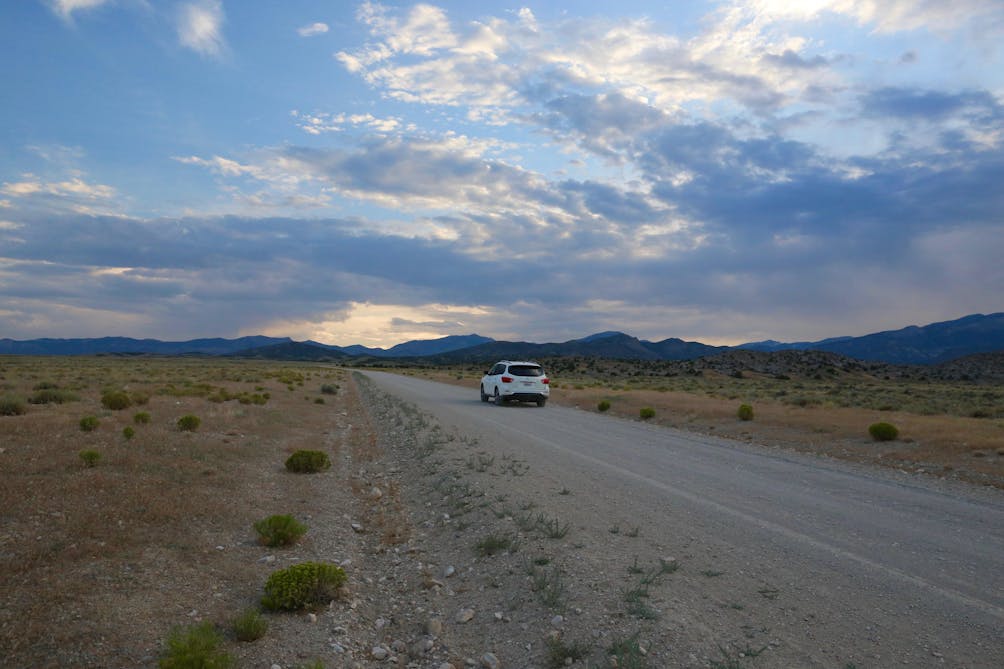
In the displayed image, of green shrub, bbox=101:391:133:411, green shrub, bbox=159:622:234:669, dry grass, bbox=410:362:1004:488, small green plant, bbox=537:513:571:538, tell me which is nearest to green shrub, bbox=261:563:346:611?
green shrub, bbox=159:622:234:669

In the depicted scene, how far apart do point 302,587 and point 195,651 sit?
4.49 feet

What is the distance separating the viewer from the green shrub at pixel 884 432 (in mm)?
17562

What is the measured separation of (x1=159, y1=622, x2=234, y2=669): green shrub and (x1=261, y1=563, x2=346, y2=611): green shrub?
0.78 m

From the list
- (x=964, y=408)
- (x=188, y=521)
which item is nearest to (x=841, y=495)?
(x=188, y=521)

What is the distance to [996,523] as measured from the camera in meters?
8.77

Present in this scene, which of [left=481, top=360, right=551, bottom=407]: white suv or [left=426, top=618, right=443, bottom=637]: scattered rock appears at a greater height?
[left=481, top=360, right=551, bottom=407]: white suv

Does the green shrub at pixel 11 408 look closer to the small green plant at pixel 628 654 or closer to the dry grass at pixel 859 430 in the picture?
the small green plant at pixel 628 654

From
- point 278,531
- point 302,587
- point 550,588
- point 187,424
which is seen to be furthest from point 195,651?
point 187,424

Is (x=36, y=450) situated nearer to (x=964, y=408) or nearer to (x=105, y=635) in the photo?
(x=105, y=635)

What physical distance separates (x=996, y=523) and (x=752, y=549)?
13.6 feet

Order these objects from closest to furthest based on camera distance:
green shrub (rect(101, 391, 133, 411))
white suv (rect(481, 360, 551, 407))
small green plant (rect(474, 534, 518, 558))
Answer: small green plant (rect(474, 534, 518, 558))
green shrub (rect(101, 391, 133, 411))
white suv (rect(481, 360, 551, 407))

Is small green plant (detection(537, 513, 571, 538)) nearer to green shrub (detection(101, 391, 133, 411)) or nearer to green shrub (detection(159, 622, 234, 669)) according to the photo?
green shrub (detection(159, 622, 234, 669))

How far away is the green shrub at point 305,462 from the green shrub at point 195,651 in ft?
26.3

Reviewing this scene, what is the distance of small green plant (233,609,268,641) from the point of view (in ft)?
17.5
